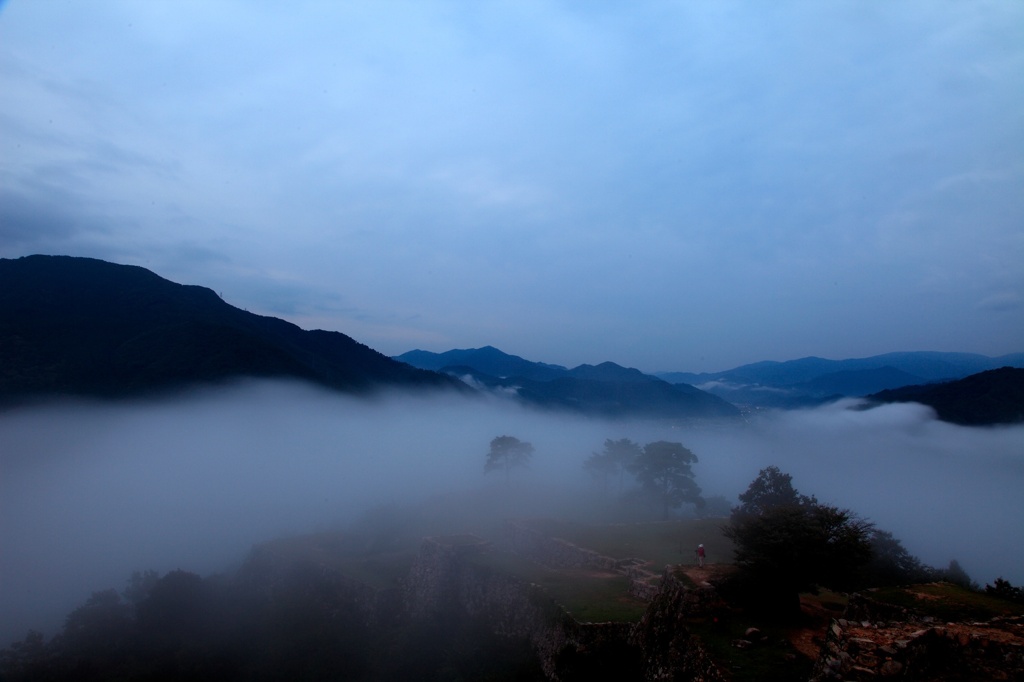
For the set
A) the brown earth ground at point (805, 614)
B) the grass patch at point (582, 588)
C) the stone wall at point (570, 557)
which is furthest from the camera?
the stone wall at point (570, 557)

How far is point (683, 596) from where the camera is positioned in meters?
15.1

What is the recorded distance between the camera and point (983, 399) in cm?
6806

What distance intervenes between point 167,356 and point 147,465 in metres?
21.6

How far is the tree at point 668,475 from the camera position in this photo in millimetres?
44938

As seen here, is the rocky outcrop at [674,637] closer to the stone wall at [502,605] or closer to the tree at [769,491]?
the stone wall at [502,605]

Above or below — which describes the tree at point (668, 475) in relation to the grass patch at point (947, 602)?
below

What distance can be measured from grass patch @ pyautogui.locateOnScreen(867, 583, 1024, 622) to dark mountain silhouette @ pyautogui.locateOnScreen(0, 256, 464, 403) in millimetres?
98534

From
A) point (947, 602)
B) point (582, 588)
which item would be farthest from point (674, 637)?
point (582, 588)

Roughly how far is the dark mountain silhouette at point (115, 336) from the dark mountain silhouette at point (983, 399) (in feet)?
358

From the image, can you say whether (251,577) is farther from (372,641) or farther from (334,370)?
(334,370)

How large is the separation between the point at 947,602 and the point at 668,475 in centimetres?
3484

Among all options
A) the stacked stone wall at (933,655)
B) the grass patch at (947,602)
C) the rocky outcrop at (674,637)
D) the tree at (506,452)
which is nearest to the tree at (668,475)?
the tree at (506,452)

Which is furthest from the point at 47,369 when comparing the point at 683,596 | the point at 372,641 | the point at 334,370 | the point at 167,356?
the point at 683,596

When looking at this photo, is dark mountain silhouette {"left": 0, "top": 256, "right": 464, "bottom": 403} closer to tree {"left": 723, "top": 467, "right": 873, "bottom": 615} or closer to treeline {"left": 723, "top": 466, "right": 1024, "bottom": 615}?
treeline {"left": 723, "top": 466, "right": 1024, "bottom": 615}
